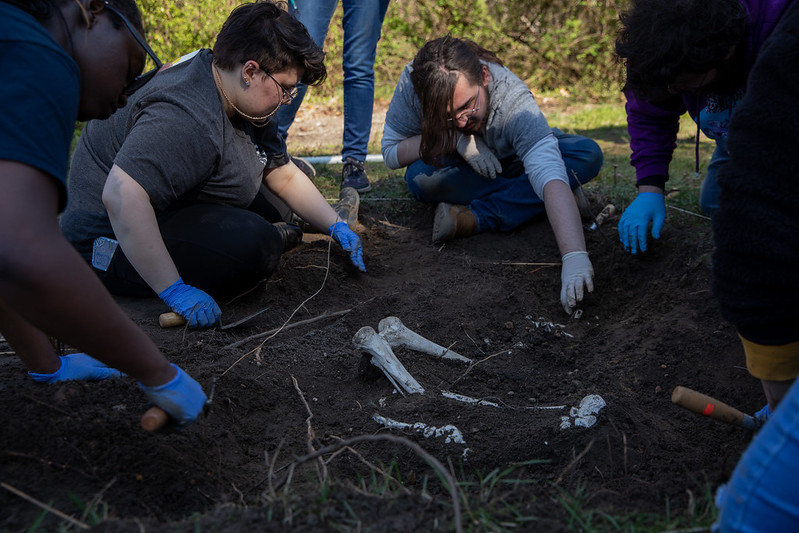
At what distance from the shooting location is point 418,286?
3287 millimetres

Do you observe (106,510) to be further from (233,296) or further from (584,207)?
(584,207)

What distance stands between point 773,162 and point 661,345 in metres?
1.39

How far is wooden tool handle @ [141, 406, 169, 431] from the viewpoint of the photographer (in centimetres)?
150

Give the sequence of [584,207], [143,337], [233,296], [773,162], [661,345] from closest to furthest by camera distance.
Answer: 1. [773,162]
2. [143,337]
3. [661,345]
4. [233,296]
5. [584,207]

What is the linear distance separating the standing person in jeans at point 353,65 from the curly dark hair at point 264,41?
1.26 m

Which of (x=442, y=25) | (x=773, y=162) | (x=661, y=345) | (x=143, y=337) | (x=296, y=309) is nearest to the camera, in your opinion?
(x=773, y=162)

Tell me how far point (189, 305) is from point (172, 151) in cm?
64

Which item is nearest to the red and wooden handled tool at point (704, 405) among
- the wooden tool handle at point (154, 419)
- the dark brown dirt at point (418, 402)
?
the dark brown dirt at point (418, 402)

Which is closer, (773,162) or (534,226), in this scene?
(773,162)

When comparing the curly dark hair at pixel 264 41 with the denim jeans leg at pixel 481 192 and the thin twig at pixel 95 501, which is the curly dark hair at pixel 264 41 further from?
the thin twig at pixel 95 501

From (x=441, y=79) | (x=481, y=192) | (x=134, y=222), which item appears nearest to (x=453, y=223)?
(x=481, y=192)

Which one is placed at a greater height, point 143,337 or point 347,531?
point 143,337

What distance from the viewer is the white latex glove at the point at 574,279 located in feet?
9.94

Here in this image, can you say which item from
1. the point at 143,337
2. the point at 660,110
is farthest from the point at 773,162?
the point at 660,110
